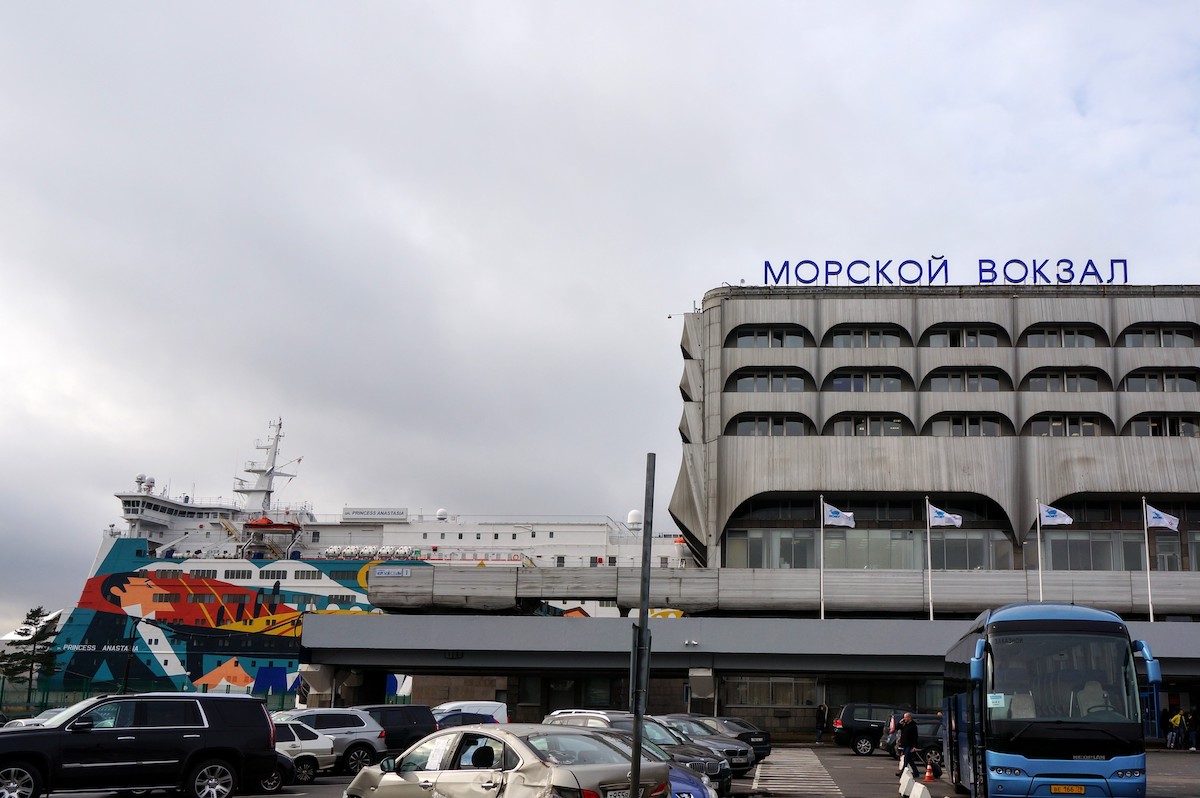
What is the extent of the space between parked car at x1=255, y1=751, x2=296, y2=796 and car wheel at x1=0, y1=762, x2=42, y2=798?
15.3 feet

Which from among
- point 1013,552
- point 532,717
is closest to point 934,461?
point 1013,552

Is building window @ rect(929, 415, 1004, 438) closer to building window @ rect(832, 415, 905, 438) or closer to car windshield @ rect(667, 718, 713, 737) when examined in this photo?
building window @ rect(832, 415, 905, 438)

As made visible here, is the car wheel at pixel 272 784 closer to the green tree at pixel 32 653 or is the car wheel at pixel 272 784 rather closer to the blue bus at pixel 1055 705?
the blue bus at pixel 1055 705

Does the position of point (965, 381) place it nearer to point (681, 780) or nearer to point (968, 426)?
point (968, 426)

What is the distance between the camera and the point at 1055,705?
17688 millimetres

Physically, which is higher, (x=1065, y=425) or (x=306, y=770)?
(x=1065, y=425)

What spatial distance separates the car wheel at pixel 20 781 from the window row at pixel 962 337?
5827 centimetres

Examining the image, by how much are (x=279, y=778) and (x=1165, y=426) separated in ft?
206

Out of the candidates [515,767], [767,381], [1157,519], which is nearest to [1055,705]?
[515,767]

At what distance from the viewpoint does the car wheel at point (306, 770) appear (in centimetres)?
2511

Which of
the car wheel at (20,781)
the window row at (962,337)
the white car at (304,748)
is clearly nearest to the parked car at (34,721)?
the car wheel at (20,781)

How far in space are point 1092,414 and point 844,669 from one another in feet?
85.7

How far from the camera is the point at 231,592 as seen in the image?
9131cm

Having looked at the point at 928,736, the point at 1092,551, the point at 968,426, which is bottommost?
the point at 928,736
